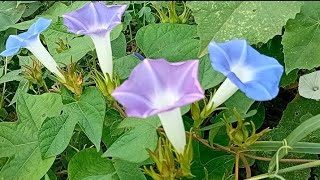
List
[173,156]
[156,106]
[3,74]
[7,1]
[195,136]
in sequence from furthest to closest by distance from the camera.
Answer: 1. [7,1]
2. [3,74]
3. [195,136]
4. [173,156]
5. [156,106]

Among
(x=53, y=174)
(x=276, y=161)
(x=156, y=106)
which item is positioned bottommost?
(x=53, y=174)

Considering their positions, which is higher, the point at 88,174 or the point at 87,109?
the point at 87,109

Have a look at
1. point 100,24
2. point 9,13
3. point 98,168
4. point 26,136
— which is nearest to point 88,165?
point 98,168

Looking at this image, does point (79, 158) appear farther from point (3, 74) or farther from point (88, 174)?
point (3, 74)

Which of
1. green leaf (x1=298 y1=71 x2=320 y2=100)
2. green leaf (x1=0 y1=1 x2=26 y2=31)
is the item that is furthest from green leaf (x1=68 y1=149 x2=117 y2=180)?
green leaf (x1=0 y1=1 x2=26 y2=31)

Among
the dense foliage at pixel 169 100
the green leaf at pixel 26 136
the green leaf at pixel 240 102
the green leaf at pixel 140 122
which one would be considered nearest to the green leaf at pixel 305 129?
the dense foliage at pixel 169 100

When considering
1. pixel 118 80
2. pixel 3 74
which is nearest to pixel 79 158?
pixel 118 80

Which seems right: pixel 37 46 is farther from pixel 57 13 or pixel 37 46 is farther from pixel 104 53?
pixel 57 13
